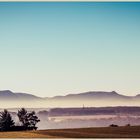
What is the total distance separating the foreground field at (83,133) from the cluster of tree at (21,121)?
0.06m

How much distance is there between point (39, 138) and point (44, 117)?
0.25 metres

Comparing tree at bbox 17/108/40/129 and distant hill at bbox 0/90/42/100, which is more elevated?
distant hill at bbox 0/90/42/100

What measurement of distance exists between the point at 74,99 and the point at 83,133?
0.42m

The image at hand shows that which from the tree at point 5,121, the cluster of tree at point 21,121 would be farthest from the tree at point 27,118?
the tree at point 5,121

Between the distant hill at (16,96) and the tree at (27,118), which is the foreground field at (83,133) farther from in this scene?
the distant hill at (16,96)

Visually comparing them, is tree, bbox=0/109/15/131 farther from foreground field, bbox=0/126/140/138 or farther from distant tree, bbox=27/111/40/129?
distant tree, bbox=27/111/40/129

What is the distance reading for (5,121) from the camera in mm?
3166

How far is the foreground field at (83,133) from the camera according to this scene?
3096 millimetres

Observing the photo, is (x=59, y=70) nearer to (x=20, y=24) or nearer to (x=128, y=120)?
(x=20, y=24)

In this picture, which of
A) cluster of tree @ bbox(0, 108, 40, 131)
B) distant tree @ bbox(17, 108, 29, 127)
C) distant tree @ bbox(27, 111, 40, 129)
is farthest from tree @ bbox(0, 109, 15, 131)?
distant tree @ bbox(27, 111, 40, 129)

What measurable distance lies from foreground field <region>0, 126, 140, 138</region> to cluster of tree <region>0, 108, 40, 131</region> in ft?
0.19

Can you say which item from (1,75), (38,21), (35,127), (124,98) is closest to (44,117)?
(35,127)

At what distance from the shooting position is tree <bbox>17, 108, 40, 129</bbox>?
10.3 feet

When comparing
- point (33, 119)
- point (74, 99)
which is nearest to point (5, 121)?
point (33, 119)
